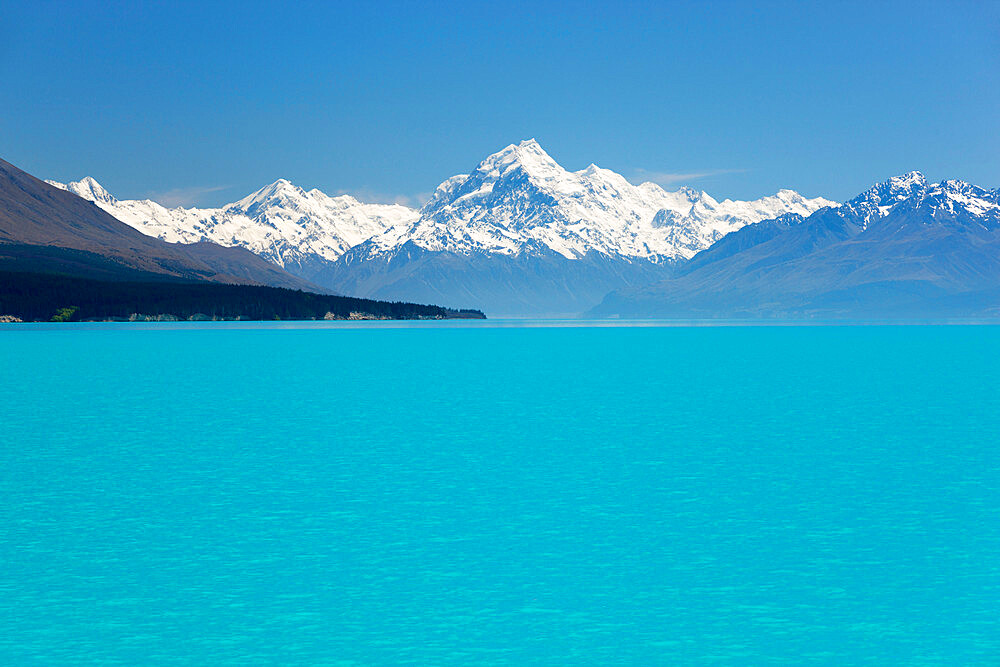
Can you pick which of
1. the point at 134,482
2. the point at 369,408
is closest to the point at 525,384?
the point at 369,408

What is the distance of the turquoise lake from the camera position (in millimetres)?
22906

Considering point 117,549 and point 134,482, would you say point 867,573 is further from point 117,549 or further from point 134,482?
point 134,482

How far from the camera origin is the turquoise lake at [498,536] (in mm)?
22906

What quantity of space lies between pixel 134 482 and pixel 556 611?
84.4ft

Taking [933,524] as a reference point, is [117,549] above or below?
below

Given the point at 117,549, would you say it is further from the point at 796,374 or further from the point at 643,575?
the point at 796,374

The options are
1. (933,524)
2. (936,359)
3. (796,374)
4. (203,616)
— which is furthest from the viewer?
(936,359)

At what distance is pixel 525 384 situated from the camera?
10906 cm

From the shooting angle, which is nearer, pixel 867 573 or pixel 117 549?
pixel 867 573

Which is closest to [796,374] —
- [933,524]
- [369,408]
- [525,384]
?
[525,384]

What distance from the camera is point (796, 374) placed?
125438mm

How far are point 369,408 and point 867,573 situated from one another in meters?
55.6

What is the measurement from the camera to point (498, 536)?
108ft

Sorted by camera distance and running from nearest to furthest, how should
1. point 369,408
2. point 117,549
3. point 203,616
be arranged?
1. point 203,616
2. point 117,549
3. point 369,408
